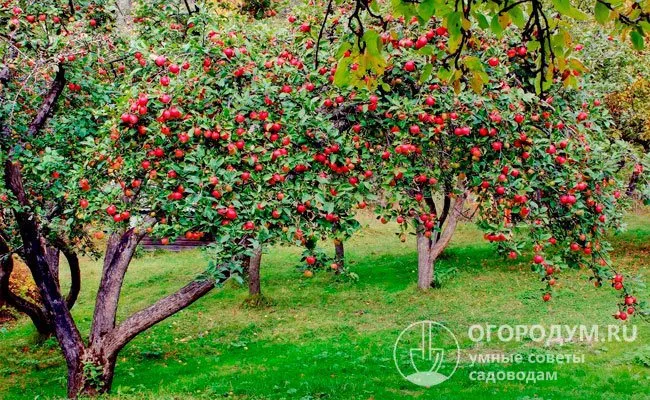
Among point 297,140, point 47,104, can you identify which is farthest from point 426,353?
point 47,104

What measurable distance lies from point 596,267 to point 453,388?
13.4 ft

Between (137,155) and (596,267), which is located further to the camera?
(596,267)

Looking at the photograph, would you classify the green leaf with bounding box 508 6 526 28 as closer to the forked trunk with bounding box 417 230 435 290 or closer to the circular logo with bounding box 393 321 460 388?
the circular logo with bounding box 393 321 460 388

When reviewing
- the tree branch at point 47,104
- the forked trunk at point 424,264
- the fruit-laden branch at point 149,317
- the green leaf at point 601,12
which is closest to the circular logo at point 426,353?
the forked trunk at point 424,264

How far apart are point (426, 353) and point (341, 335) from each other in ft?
8.59

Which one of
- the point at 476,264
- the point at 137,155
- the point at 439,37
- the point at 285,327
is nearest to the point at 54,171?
the point at 137,155

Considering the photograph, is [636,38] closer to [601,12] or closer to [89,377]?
[601,12]

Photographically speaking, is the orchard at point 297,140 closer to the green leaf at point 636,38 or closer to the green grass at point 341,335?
the green leaf at point 636,38

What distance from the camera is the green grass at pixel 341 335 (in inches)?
407

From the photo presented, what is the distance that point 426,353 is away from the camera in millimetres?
12820

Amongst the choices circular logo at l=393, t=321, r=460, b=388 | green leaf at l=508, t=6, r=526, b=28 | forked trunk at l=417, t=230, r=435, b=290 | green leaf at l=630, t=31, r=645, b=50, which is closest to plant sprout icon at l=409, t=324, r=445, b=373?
circular logo at l=393, t=321, r=460, b=388

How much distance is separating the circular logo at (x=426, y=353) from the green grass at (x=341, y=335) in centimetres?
24

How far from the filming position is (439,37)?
277 inches

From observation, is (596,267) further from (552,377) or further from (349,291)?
(349,291)
